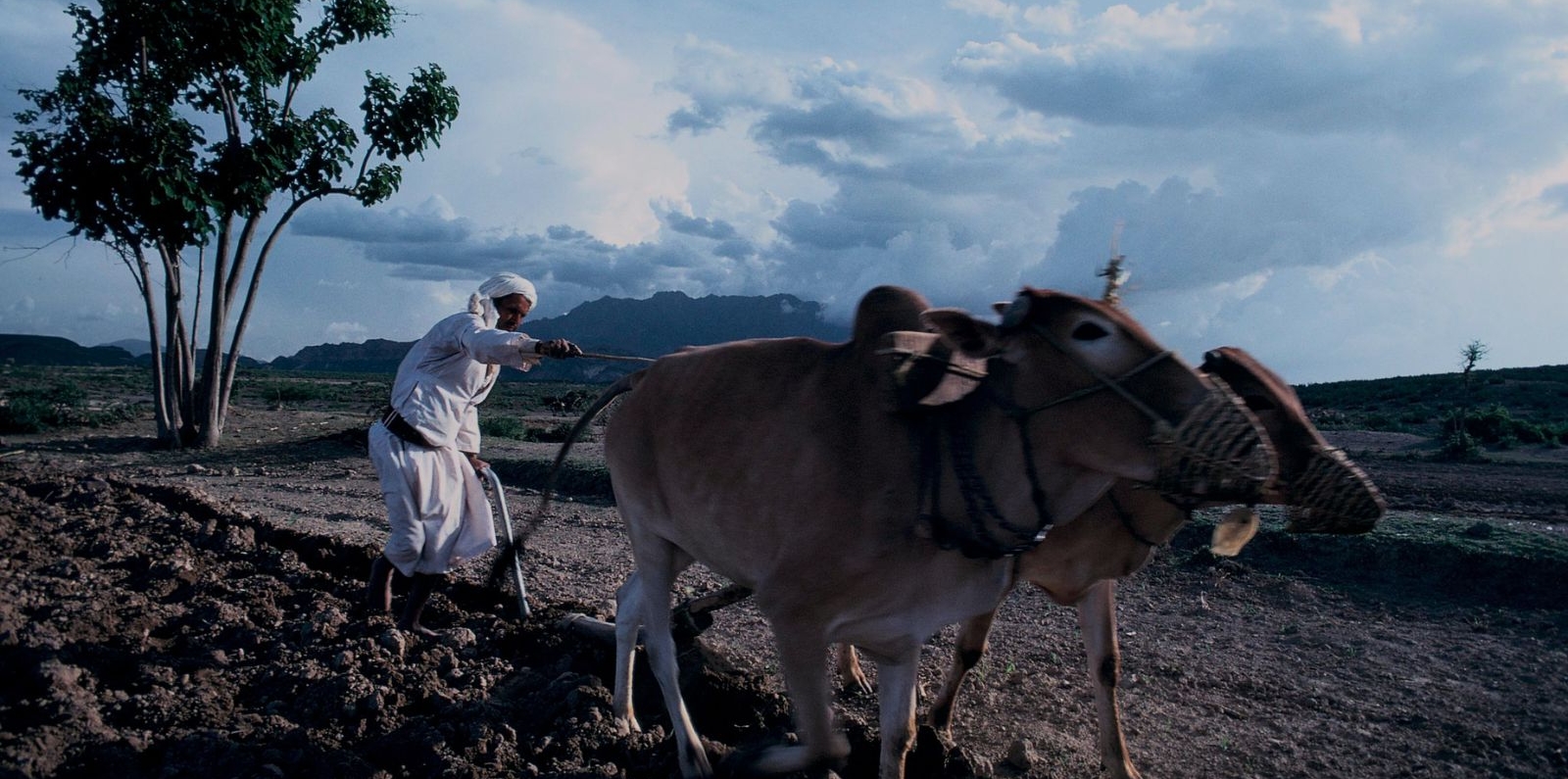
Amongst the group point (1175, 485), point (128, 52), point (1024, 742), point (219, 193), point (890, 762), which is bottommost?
point (1024, 742)

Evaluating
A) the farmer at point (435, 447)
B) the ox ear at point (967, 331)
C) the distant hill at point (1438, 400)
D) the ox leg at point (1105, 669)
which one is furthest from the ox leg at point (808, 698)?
the distant hill at point (1438, 400)

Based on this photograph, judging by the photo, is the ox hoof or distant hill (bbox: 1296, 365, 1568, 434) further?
distant hill (bbox: 1296, 365, 1568, 434)

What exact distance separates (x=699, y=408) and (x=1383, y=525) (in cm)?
750

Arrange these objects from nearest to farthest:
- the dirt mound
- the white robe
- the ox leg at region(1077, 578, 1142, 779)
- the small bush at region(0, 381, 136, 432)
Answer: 1. the dirt mound
2. the ox leg at region(1077, 578, 1142, 779)
3. the white robe
4. the small bush at region(0, 381, 136, 432)

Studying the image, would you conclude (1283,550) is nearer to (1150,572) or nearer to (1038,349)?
(1150,572)

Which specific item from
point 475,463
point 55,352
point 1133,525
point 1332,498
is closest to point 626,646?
point 475,463

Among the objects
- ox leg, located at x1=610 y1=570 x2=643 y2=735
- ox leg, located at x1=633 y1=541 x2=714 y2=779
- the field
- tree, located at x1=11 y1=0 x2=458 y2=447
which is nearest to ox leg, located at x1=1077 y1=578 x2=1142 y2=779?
the field

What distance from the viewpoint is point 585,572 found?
319 inches

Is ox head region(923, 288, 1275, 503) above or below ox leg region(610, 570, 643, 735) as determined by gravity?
above

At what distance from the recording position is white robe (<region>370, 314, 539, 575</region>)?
17.7ft

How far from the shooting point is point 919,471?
3309mm

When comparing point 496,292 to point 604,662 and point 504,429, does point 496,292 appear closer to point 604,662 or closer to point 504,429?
point 604,662

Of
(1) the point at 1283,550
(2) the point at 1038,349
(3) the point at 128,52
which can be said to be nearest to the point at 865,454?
(2) the point at 1038,349

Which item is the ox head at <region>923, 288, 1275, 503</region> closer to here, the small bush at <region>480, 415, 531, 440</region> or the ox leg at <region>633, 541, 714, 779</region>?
the ox leg at <region>633, 541, 714, 779</region>
